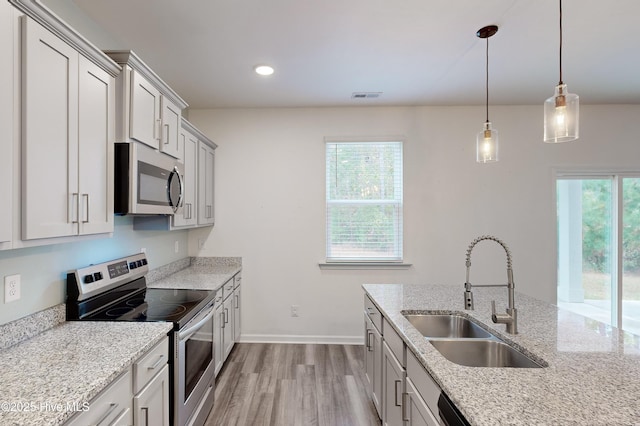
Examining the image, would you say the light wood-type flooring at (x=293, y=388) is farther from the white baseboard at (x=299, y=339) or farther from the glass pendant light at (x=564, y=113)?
the glass pendant light at (x=564, y=113)

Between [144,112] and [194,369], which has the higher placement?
[144,112]

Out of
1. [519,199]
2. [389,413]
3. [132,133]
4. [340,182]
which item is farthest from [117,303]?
[519,199]

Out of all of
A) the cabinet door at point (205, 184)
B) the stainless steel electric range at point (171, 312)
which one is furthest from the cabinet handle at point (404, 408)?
the cabinet door at point (205, 184)

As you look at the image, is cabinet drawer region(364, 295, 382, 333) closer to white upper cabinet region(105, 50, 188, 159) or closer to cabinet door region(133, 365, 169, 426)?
cabinet door region(133, 365, 169, 426)

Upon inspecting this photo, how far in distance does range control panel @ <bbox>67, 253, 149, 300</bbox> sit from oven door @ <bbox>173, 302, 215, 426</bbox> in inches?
23.7

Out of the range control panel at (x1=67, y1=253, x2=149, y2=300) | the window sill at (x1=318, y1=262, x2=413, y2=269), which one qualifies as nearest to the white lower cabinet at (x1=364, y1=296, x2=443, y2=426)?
the window sill at (x1=318, y1=262, x2=413, y2=269)

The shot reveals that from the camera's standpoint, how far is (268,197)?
11.6 ft

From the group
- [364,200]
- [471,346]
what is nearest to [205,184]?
[364,200]

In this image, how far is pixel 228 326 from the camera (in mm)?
2902

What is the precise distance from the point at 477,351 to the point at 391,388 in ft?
1.75

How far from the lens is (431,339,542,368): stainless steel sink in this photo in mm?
1466

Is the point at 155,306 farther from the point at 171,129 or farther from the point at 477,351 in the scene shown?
the point at 477,351

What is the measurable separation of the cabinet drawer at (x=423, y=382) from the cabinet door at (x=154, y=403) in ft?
4.07

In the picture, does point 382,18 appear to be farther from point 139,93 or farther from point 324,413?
point 324,413
